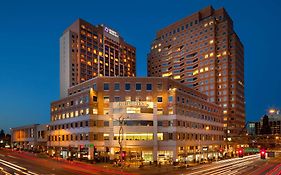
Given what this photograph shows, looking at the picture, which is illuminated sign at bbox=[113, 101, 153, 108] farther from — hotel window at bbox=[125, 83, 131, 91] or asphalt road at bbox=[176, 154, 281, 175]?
asphalt road at bbox=[176, 154, 281, 175]

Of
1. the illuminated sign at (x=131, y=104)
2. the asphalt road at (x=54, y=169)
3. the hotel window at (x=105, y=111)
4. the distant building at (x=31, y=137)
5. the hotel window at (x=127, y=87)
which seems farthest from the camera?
the distant building at (x=31, y=137)

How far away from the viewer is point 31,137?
16050 cm

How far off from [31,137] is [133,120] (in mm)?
86362

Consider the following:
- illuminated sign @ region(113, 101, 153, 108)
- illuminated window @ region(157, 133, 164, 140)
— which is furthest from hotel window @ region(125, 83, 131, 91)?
illuminated window @ region(157, 133, 164, 140)

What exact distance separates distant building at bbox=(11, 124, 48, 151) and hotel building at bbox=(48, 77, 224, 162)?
4257 centimetres

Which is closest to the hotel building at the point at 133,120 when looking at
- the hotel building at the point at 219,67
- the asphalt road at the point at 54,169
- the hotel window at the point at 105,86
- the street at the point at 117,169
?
the hotel window at the point at 105,86

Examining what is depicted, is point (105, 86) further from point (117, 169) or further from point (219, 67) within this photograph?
point (219, 67)

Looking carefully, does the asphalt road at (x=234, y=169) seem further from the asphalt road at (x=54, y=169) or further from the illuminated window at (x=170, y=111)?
the illuminated window at (x=170, y=111)

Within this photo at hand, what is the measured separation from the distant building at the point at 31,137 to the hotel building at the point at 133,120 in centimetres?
4257

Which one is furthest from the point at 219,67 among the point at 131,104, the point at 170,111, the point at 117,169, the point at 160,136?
the point at 117,169

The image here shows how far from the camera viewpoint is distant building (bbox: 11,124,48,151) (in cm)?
14762

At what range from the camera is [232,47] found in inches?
7510

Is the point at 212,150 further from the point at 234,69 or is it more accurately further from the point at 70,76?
the point at 70,76

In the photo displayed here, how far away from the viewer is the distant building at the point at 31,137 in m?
148
